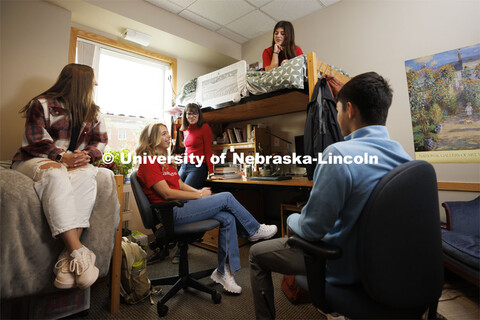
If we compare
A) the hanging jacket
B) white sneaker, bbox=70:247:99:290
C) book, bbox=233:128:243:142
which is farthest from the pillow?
white sneaker, bbox=70:247:99:290

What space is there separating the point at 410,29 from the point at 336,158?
102 inches

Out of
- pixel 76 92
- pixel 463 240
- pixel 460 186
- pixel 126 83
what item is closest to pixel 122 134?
pixel 126 83

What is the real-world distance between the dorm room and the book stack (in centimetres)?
16

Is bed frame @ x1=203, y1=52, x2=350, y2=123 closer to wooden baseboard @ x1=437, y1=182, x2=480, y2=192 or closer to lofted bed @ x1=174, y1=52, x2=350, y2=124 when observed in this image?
lofted bed @ x1=174, y1=52, x2=350, y2=124

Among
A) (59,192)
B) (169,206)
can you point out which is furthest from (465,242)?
(59,192)

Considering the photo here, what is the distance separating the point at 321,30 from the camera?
10.2ft

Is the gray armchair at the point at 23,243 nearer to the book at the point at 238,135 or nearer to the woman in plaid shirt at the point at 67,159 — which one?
the woman in plaid shirt at the point at 67,159

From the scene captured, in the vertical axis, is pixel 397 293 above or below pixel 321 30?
below

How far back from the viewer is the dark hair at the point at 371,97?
0.91m

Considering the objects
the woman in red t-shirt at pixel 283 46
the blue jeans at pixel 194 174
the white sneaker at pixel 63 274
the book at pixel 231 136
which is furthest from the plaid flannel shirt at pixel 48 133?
the book at pixel 231 136

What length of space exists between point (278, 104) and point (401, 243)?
7.31ft

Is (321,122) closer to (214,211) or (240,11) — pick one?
(214,211)

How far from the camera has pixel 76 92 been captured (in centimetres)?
146

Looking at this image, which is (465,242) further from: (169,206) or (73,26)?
(73,26)
